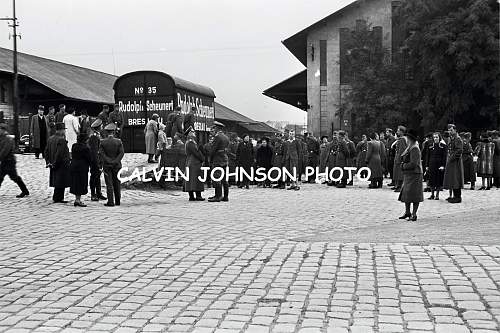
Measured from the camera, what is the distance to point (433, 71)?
1500 inches

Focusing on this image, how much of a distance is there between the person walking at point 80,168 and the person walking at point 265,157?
9828 millimetres

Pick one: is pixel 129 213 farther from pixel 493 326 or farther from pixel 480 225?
pixel 493 326

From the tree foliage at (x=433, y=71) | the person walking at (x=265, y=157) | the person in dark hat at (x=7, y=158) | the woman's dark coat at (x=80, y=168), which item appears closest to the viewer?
the woman's dark coat at (x=80, y=168)

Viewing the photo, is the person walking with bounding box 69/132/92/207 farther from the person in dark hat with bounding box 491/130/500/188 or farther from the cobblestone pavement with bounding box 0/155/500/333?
the person in dark hat with bounding box 491/130/500/188

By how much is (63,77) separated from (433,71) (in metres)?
24.9

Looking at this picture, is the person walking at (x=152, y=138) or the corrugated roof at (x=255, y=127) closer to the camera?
the person walking at (x=152, y=138)

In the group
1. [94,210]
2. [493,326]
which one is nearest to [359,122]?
[94,210]

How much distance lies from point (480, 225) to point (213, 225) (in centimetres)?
447

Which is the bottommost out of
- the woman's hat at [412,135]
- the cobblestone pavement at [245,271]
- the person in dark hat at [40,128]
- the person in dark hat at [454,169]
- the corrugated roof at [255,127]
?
the cobblestone pavement at [245,271]

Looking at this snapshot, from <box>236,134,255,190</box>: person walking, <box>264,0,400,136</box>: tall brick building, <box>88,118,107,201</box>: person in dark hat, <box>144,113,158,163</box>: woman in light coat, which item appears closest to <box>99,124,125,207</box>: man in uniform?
<box>88,118,107,201</box>: person in dark hat

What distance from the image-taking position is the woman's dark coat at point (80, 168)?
13.6 m

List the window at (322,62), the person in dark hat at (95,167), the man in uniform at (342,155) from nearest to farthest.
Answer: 1. the person in dark hat at (95,167)
2. the man in uniform at (342,155)
3. the window at (322,62)

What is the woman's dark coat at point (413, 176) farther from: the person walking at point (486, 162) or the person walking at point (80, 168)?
the person walking at point (486, 162)

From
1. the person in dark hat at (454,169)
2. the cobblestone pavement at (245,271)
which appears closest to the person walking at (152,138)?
the cobblestone pavement at (245,271)
